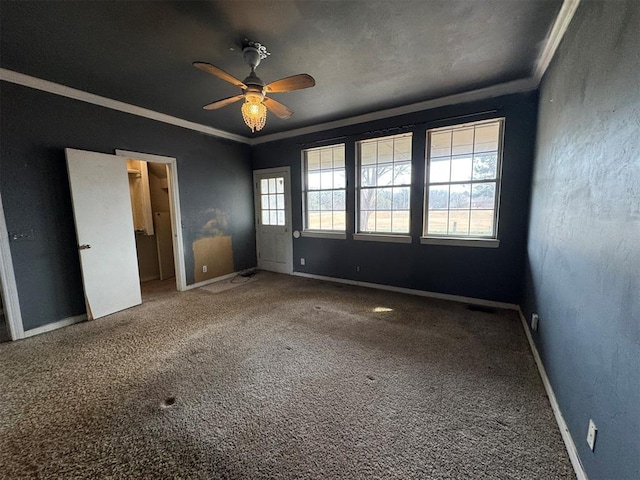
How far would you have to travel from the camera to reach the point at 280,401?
183cm

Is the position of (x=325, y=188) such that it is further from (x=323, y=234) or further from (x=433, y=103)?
(x=433, y=103)

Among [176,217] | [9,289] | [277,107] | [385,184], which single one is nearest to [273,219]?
[176,217]

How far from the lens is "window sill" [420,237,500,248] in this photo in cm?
336

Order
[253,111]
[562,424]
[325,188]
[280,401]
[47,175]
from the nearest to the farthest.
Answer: [562,424]
[280,401]
[253,111]
[47,175]
[325,188]

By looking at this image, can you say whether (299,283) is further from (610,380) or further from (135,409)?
(610,380)

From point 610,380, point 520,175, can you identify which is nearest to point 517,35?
point 520,175

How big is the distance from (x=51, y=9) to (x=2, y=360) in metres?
2.90

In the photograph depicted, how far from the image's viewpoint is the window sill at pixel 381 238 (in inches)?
156

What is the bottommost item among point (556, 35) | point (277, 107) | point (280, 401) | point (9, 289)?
point (280, 401)

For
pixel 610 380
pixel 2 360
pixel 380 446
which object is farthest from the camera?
pixel 2 360

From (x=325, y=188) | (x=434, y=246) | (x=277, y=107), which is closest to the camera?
(x=277, y=107)

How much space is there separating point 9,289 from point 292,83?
3501 millimetres

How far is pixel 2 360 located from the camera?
2354 millimetres

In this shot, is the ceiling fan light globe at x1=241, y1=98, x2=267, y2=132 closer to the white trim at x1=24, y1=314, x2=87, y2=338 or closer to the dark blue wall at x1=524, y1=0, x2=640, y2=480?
the dark blue wall at x1=524, y1=0, x2=640, y2=480
